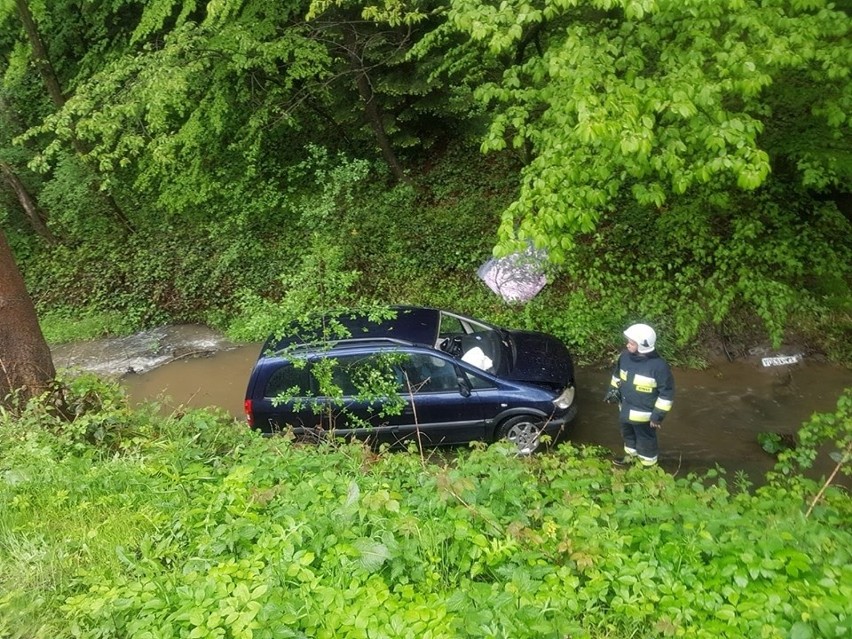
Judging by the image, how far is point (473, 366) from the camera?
6.19 m

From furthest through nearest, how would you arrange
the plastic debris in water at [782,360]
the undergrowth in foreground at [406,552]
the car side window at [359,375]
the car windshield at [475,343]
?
the plastic debris in water at [782,360] → the car windshield at [475,343] → the car side window at [359,375] → the undergrowth in foreground at [406,552]

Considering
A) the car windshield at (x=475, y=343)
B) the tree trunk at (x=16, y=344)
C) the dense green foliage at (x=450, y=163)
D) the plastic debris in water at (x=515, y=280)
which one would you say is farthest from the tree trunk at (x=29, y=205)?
the car windshield at (x=475, y=343)

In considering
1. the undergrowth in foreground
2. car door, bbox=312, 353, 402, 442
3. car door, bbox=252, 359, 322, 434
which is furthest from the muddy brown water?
the undergrowth in foreground

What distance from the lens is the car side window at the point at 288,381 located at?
20.5 feet

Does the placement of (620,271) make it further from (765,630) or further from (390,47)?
(765,630)

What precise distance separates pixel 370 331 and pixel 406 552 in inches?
137

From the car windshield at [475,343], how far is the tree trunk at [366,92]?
14.8ft

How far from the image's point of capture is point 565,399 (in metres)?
6.19

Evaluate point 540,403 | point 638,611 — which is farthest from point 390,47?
point 638,611

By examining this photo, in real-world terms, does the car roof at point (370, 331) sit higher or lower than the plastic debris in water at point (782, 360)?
higher

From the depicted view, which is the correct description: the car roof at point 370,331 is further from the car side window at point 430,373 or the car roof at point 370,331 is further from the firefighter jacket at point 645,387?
the firefighter jacket at point 645,387

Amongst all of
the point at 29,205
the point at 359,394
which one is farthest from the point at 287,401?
the point at 29,205

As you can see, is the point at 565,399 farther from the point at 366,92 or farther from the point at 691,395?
the point at 366,92

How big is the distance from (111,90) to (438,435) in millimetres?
6723
